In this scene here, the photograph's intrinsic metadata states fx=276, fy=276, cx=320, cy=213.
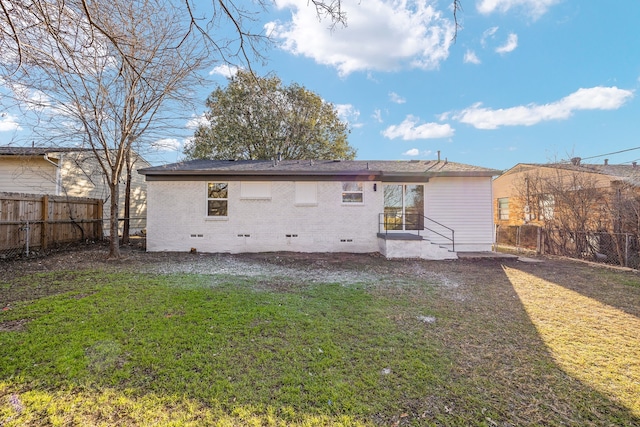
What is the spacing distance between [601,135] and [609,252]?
888 centimetres

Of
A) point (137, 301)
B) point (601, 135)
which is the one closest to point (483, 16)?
point (137, 301)

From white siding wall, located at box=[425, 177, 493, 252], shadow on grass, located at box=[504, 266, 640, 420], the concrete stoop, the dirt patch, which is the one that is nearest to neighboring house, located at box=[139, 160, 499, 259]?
white siding wall, located at box=[425, 177, 493, 252]

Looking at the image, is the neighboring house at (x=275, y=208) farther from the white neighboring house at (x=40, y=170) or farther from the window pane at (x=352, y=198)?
the white neighboring house at (x=40, y=170)

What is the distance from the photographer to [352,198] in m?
10.8

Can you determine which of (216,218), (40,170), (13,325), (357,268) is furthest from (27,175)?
(357,268)

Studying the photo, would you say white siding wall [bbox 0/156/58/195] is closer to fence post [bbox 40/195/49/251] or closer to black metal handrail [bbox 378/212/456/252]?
fence post [bbox 40/195/49/251]

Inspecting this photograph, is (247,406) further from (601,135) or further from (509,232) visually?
(601,135)

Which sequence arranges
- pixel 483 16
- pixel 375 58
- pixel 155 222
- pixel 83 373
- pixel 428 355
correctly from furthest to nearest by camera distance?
pixel 155 222
pixel 375 58
pixel 483 16
pixel 428 355
pixel 83 373

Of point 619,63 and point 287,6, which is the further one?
point 619,63

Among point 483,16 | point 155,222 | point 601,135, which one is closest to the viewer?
point 483,16

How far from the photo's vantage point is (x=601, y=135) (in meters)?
14.0

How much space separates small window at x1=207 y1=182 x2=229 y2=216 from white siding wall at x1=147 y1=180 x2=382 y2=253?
191 millimetres

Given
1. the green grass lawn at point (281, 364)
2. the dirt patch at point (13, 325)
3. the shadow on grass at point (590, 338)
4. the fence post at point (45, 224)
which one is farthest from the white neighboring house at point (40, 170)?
the shadow on grass at point (590, 338)

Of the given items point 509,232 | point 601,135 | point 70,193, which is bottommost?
point 509,232
